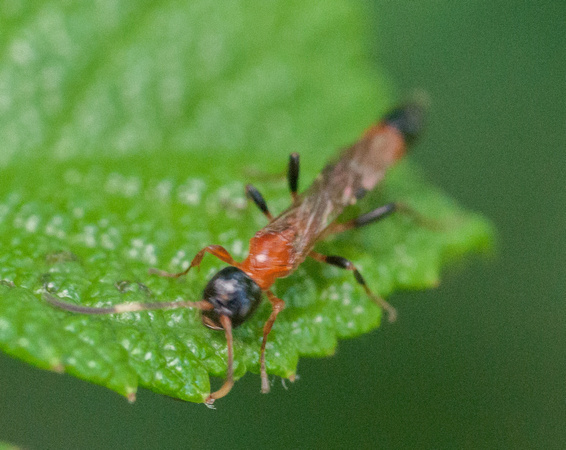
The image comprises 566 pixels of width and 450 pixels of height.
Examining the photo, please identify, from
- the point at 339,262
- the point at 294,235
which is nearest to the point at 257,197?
the point at 294,235

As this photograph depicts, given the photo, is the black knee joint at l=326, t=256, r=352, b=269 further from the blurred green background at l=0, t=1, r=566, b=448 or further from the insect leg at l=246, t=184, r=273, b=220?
the blurred green background at l=0, t=1, r=566, b=448

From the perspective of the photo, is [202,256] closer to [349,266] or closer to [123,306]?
[123,306]

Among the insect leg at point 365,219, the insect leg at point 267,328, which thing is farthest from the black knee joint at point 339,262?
the insect leg at point 267,328

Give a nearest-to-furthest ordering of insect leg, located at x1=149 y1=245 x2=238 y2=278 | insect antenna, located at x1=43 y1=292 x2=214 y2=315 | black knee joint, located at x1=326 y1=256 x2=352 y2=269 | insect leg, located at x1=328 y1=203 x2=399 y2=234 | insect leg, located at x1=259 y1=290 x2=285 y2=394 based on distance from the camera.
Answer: insect antenna, located at x1=43 y1=292 x2=214 y2=315, insect leg, located at x1=259 y1=290 x2=285 y2=394, insect leg, located at x1=149 y1=245 x2=238 y2=278, black knee joint, located at x1=326 y1=256 x2=352 y2=269, insect leg, located at x1=328 y1=203 x2=399 y2=234

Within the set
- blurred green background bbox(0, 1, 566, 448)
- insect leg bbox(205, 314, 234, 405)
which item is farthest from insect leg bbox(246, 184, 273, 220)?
blurred green background bbox(0, 1, 566, 448)

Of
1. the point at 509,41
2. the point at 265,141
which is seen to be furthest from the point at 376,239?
the point at 509,41

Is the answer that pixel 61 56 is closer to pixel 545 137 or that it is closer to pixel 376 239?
pixel 376 239
